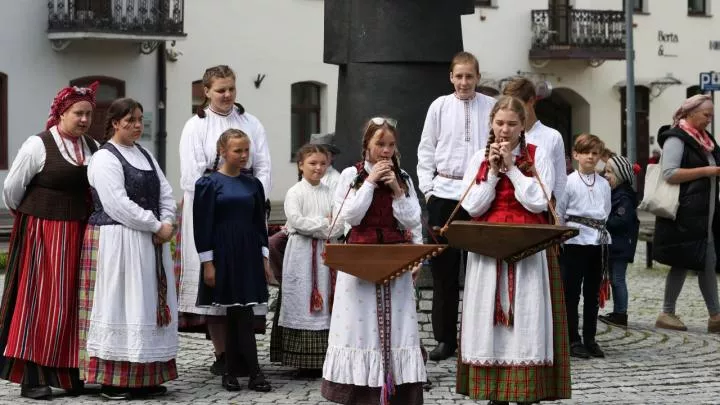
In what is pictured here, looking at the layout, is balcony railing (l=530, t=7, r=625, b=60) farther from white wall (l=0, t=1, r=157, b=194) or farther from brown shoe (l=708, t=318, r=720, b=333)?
brown shoe (l=708, t=318, r=720, b=333)

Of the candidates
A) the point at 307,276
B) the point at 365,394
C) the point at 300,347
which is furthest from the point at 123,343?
the point at 365,394

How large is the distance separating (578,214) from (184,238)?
2801mm

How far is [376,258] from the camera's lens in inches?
336

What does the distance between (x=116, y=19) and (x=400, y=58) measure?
23.5m

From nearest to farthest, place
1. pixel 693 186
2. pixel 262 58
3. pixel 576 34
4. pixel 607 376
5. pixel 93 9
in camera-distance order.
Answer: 1. pixel 607 376
2. pixel 693 186
3. pixel 93 9
4. pixel 262 58
5. pixel 576 34

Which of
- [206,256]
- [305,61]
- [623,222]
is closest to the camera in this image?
[206,256]

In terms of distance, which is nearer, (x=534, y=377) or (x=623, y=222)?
(x=534, y=377)

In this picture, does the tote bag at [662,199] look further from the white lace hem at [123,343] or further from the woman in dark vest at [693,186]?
the white lace hem at [123,343]

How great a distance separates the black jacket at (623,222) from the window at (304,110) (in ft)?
81.0

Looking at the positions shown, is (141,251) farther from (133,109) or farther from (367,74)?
(367,74)

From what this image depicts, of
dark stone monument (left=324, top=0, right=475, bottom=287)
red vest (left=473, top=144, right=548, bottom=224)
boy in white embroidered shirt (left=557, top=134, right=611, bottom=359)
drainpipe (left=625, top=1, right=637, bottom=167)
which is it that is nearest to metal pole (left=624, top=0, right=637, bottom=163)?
drainpipe (left=625, top=1, right=637, bottom=167)

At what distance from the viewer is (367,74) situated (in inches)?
470

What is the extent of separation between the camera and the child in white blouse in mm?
10430

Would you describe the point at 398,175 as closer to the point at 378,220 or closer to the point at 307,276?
the point at 378,220
